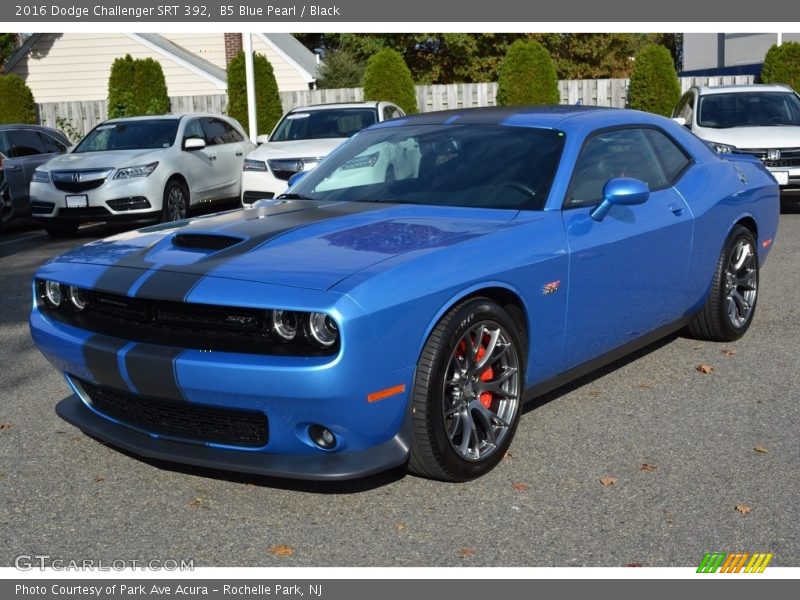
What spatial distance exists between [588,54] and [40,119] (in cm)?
2696

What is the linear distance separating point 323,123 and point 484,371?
1055cm

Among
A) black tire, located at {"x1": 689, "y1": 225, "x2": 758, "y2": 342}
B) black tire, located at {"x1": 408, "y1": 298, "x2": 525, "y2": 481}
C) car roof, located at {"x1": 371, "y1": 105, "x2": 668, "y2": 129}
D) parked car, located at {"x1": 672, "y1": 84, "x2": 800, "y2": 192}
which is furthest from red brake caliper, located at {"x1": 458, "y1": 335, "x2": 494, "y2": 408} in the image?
parked car, located at {"x1": 672, "y1": 84, "x2": 800, "y2": 192}

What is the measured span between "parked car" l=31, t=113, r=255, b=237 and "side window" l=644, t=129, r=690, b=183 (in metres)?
8.49

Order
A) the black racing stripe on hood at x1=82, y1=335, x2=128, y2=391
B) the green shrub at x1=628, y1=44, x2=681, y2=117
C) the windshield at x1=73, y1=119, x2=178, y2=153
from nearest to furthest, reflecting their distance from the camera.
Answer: the black racing stripe on hood at x1=82, y1=335, x2=128, y2=391 → the windshield at x1=73, y1=119, x2=178, y2=153 → the green shrub at x1=628, y1=44, x2=681, y2=117

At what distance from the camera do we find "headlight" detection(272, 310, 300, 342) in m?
3.84

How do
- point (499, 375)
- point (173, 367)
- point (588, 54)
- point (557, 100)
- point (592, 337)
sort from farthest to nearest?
point (588, 54)
point (557, 100)
point (592, 337)
point (499, 375)
point (173, 367)

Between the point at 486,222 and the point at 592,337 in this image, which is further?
the point at 592,337

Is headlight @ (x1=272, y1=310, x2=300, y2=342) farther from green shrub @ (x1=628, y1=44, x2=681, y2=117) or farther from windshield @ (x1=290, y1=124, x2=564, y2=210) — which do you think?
green shrub @ (x1=628, y1=44, x2=681, y2=117)

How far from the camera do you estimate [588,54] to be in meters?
46.2

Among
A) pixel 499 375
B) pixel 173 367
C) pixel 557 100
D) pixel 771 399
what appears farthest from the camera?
pixel 557 100

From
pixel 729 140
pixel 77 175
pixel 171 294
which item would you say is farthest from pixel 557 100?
pixel 171 294

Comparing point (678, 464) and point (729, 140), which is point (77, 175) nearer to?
point (729, 140)

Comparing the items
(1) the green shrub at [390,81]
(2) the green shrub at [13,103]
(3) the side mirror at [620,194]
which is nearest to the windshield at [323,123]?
(3) the side mirror at [620,194]
